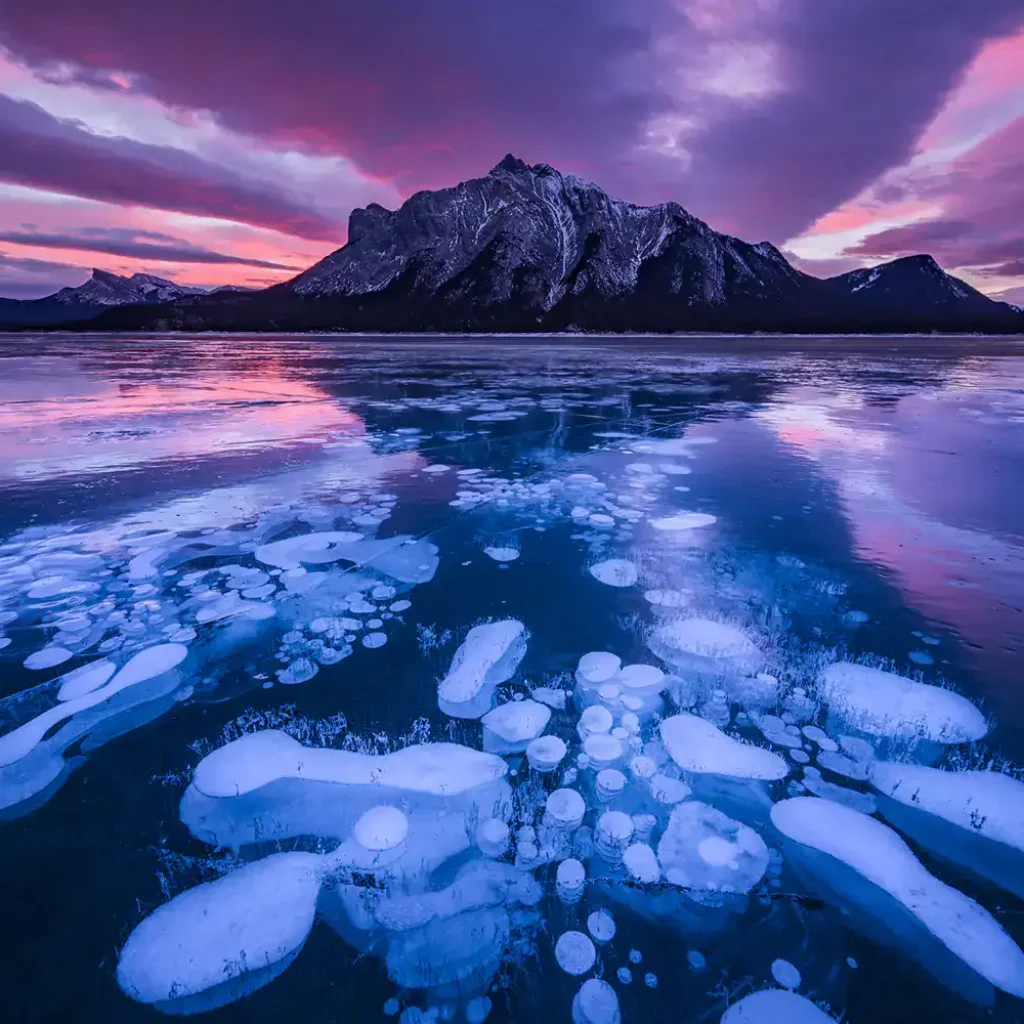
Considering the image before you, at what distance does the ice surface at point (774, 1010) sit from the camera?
219 centimetres

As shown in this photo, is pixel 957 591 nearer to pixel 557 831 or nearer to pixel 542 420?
pixel 557 831

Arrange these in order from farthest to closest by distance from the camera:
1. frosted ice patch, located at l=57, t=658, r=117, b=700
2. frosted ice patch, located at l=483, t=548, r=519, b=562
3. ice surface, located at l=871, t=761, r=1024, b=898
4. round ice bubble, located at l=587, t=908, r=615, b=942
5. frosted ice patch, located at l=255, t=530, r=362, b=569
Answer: frosted ice patch, located at l=483, t=548, r=519, b=562 → frosted ice patch, located at l=255, t=530, r=362, b=569 → frosted ice patch, located at l=57, t=658, r=117, b=700 → ice surface, located at l=871, t=761, r=1024, b=898 → round ice bubble, located at l=587, t=908, r=615, b=942

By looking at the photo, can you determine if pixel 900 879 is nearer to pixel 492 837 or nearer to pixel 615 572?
pixel 492 837

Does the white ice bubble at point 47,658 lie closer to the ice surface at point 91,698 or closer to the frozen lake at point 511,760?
the frozen lake at point 511,760

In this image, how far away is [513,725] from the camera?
372 centimetres

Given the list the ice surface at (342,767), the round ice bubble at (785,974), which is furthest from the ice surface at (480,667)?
the round ice bubble at (785,974)

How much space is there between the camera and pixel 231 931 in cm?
248

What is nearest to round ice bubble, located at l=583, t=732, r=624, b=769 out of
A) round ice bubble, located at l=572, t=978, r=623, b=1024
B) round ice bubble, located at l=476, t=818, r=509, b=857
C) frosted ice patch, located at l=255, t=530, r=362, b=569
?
round ice bubble, located at l=476, t=818, r=509, b=857

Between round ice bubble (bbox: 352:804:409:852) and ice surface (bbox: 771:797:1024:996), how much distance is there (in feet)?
6.62

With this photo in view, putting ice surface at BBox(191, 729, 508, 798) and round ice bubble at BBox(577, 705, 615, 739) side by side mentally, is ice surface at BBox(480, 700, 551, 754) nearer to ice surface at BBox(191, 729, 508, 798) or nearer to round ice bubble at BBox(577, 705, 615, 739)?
ice surface at BBox(191, 729, 508, 798)

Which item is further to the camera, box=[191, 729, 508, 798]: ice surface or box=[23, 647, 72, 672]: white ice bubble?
box=[23, 647, 72, 672]: white ice bubble

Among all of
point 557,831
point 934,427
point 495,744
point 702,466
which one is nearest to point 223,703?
point 495,744

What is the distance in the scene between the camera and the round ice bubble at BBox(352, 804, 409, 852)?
2891 mm

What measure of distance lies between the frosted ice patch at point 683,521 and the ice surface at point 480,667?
3.05m
